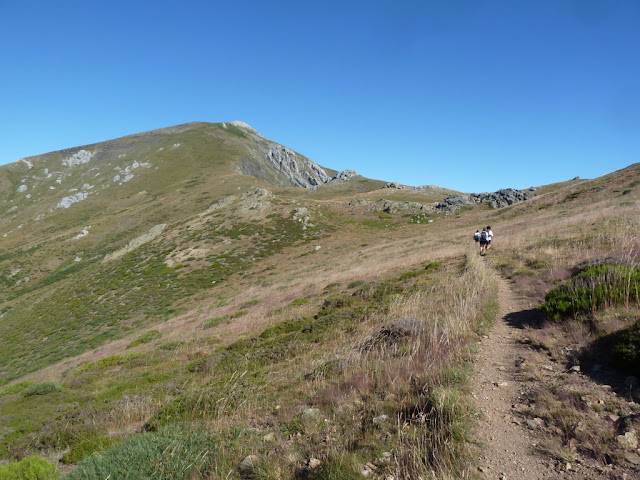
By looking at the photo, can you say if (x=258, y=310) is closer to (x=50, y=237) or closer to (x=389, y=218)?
(x=389, y=218)

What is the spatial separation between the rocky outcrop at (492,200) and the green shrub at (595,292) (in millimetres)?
61788

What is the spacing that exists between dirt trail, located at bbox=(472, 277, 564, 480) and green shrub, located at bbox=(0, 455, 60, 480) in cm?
770

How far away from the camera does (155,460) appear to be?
521 centimetres

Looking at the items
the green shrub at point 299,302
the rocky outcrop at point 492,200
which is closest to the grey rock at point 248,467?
the green shrub at point 299,302

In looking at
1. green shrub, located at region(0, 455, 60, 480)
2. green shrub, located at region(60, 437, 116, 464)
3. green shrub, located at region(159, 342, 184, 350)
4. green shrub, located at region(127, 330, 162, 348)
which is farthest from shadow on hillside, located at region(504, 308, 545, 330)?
green shrub, located at region(127, 330, 162, 348)

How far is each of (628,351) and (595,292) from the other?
10.2 ft

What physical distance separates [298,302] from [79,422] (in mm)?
12595

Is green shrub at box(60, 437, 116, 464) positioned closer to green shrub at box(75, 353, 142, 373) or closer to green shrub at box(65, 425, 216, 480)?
green shrub at box(65, 425, 216, 480)

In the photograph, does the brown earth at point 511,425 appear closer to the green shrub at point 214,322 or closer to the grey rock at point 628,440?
the grey rock at point 628,440

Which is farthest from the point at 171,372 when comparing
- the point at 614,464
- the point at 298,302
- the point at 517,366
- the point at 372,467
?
the point at 614,464

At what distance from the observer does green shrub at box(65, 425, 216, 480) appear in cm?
493

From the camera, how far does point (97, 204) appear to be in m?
119

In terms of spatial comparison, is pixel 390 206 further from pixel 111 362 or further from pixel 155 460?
pixel 155 460

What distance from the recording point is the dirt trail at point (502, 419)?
12.9 ft
